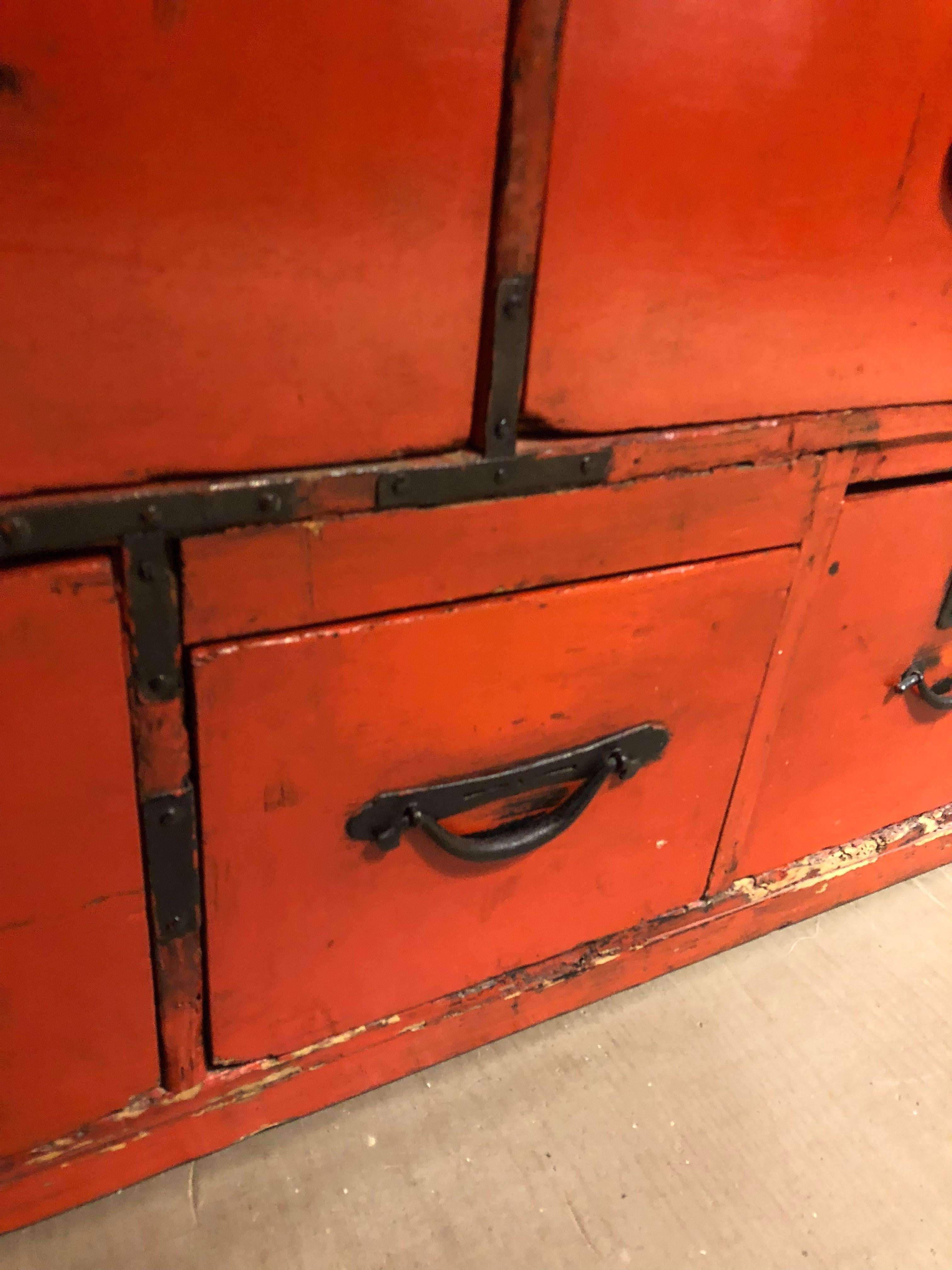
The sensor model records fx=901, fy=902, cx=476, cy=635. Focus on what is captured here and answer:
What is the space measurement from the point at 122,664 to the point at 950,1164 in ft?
3.17

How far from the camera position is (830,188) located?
0.67 m

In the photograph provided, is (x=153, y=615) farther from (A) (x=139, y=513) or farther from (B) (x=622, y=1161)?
(B) (x=622, y=1161)

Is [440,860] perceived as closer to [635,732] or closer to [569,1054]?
[635,732]

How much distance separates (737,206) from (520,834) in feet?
1.74

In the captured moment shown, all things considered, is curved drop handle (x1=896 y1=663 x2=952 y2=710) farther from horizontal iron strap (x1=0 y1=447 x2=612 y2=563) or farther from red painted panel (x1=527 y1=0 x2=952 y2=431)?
horizontal iron strap (x1=0 y1=447 x2=612 y2=563)

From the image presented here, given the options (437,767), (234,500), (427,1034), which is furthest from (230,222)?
(427,1034)

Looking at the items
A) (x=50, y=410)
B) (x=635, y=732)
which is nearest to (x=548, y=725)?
(x=635, y=732)

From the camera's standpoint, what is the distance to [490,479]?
0.65 m

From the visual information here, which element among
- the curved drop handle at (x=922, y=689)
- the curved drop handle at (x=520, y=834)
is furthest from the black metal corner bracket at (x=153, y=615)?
the curved drop handle at (x=922, y=689)

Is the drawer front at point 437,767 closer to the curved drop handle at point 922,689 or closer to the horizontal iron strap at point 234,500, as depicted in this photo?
the horizontal iron strap at point 234,500

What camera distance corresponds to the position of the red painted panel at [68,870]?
1.83ft

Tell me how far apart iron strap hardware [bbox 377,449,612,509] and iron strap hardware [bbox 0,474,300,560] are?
74 millimetres

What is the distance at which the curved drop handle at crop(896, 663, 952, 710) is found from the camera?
3.34 ft

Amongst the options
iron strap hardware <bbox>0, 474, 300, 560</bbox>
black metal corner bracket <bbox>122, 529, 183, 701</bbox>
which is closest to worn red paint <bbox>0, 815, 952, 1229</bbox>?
black metal corner bracket <bbox>122, 529, 183, 701</bbox>
